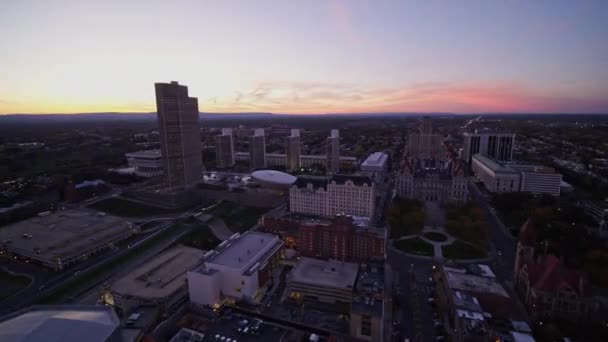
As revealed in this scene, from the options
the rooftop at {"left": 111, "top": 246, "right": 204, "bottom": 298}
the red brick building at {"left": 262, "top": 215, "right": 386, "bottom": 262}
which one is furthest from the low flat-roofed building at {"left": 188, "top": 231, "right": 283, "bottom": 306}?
the red brick building at {"left": 262, "top": 215, "right": 386, "bottom": 262}

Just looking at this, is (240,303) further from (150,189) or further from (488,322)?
(150,189)

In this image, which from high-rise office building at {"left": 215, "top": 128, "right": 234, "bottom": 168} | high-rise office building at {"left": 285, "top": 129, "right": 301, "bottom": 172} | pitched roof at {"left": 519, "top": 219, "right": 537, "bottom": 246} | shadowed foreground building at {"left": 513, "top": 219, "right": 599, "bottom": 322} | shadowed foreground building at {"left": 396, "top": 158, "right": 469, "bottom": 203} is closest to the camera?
shadowed foreground building at {"left": 513, "top": 219, "right": 599, "bottom": 322}

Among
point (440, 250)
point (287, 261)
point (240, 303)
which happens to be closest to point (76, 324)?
point (240, 303)

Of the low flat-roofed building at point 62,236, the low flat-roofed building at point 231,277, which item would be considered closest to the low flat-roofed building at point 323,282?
the low flat-roofed building at point 231,277

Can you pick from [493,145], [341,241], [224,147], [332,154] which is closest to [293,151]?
[332,154]

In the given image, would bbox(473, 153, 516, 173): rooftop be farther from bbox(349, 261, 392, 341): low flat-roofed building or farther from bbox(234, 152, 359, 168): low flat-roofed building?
bbox(349, 261, 392, 341): low flat-roofed building
